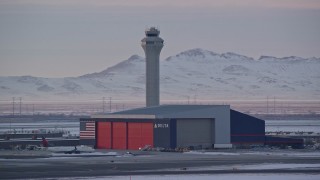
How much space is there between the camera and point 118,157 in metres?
88.9

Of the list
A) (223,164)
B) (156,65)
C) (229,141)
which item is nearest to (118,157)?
(223,164)

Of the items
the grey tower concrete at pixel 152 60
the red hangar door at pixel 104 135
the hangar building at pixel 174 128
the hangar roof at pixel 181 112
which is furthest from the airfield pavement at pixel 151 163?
the grey tower concrete at pixel 152 60

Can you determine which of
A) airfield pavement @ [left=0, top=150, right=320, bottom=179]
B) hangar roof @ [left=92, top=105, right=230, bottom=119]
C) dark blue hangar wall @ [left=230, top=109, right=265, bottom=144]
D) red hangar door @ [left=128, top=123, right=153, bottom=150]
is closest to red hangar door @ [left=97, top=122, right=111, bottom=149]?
hangar roof @ [left=92, top=105, right=230, bottom=119]

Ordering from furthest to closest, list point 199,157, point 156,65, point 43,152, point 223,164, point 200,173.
Answer: point 156,65, point 43,152, point 199,157, point 223,164, point 200,173

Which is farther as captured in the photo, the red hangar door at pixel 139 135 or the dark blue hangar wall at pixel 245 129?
the dark blue hangar wall at pixel 245 129

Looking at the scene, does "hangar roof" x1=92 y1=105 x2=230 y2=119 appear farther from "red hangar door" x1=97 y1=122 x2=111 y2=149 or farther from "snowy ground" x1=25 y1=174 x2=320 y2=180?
"snowy ground" x1=25 y1=174 x2=320 y2=180

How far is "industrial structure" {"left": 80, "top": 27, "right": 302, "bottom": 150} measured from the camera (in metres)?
102

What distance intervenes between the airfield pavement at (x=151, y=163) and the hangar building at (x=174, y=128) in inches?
207

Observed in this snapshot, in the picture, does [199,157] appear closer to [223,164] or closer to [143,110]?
[223,164]

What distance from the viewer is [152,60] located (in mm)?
130375

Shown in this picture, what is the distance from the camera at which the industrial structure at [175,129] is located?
102375 millimetres

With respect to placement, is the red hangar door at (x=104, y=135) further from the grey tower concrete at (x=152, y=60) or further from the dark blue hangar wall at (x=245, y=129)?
the grey tower concrete at (x=152, y=60)

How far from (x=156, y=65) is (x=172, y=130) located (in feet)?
98.1

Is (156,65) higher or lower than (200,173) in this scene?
higher
